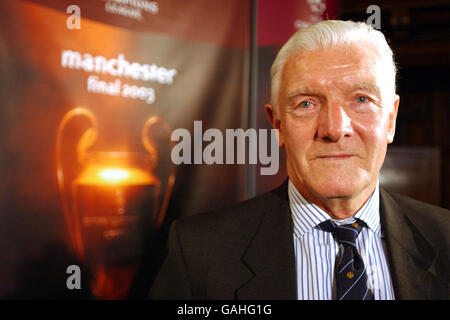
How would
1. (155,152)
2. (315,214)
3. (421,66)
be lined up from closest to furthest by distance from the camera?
(315,214) → (155,152) → (421,66)

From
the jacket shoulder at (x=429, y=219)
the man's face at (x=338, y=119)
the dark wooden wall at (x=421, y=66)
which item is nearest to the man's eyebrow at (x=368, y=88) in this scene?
the man's face at (x=338, y=119)

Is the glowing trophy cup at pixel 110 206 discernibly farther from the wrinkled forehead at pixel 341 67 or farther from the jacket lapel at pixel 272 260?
the wrinkled forehead at pixel 341 67

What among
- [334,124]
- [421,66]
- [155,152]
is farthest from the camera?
[421,66]

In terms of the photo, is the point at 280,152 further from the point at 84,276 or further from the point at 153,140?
the point at 84,276

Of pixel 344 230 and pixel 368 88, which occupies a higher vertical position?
pixel 368 88

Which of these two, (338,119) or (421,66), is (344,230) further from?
(421,66)

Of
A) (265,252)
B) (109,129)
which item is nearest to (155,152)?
(109,129)

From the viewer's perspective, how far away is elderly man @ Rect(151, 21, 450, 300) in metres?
1.11

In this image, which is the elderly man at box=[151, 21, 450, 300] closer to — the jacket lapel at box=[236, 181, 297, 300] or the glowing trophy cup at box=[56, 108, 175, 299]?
the jacket lapel at box=[236, 181, 297, 300]

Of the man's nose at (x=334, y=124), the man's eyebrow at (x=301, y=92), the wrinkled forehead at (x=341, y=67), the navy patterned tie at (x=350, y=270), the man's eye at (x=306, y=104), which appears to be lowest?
the navy patterned tie at (x=350, y=270)

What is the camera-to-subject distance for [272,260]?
1160 millimetres

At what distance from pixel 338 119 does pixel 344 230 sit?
0.29 m

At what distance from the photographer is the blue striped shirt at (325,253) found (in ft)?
3.68

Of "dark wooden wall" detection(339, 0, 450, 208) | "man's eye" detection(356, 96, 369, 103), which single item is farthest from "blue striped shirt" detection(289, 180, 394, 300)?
"dark wooden wall" detection(339, 0, 450, 208)
